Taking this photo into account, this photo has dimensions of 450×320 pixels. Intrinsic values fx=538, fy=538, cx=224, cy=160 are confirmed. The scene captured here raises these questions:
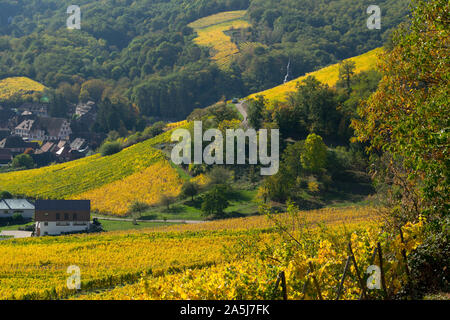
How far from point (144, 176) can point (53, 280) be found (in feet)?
108

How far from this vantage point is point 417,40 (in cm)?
1550

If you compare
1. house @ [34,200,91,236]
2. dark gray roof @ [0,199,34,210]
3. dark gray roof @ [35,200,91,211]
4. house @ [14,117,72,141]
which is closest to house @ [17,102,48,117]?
house @ [14,117,72,141]

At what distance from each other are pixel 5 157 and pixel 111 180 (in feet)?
137

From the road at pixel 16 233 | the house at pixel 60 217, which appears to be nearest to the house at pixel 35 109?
the road at pixel 16 233

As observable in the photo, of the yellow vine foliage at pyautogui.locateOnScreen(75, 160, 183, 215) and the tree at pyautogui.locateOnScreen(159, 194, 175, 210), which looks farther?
the yellow vine foliage at pyautogui.locateOnScreen(75, 160, 183, 215)

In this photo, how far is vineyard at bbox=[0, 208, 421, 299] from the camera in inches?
428

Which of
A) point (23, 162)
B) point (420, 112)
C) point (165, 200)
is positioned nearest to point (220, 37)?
point (23, 162)

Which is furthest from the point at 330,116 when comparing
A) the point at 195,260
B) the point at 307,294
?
the point at 307,294

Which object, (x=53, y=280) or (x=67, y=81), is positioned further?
(x=67, y=81)

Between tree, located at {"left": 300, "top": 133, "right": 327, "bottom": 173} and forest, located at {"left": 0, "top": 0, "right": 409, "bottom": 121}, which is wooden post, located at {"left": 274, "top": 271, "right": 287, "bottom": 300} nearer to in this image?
tree, located at {"left": 300, "top": 133, "right": 327, "bottom": 173}

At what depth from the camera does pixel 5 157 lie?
95500mm

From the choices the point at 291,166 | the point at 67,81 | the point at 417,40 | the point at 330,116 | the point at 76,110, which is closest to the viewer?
the point at 417,40

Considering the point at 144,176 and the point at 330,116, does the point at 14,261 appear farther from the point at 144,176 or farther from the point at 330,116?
the point at 330,116

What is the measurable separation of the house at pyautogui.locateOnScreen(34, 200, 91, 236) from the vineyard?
365cm
